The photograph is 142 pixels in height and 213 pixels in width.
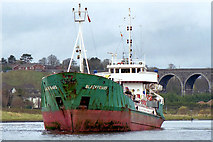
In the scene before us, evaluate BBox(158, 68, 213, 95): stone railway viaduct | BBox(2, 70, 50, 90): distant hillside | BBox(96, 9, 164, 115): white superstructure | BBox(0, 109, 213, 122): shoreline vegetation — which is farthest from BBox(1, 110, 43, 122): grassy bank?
BBox(158, 68, 213, 95): stone railway viaduct

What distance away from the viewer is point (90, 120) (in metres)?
46.1

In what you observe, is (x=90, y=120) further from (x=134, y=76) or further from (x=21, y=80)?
(x=21, y=80)

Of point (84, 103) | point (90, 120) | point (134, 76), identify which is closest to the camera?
point (84, 103)

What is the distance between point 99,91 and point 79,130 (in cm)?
379

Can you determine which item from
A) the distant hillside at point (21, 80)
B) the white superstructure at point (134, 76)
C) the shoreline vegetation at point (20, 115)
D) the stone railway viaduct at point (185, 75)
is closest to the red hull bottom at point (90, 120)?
the white superstructure at point (134, 76)

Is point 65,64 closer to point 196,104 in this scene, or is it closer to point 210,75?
point 210,75

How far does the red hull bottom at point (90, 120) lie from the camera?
150ft

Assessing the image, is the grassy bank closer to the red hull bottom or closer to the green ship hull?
the red hull bottom

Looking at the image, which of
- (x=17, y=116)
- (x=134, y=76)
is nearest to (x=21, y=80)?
(x=17, y=116)

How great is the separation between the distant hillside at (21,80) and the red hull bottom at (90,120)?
162 feet

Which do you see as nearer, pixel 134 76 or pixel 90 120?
pixel 90 120

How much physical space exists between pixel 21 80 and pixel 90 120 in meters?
59.9

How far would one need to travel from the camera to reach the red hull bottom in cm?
4566

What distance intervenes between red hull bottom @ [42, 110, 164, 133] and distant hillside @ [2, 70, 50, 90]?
49255 mm
